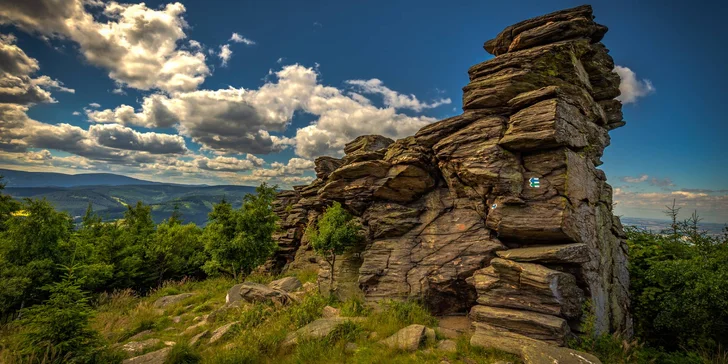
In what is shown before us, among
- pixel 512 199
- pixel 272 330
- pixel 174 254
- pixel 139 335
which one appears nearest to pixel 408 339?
pixel 272 330

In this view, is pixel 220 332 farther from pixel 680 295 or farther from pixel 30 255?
pixel 680 295

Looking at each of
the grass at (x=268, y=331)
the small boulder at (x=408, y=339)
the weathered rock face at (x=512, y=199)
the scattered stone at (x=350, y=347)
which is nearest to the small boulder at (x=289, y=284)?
Answer: the grass at (x=268, y=331)

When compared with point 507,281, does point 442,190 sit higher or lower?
higher

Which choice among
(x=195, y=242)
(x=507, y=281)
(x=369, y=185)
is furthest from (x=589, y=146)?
(x=195, y=242)

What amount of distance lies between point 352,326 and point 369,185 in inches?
387

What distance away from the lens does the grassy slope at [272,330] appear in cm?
1041

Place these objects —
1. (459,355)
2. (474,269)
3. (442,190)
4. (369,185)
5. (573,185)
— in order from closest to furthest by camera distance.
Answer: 1. (459,355)
2. (573,185)
3. (474,269)
4. (442,190)
5. (369,185)

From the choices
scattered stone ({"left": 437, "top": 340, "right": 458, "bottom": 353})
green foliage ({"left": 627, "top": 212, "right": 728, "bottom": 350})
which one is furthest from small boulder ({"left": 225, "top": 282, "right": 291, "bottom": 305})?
green foliage ({"left": 627, "top": 212, "right": 728, "bottom": 350})

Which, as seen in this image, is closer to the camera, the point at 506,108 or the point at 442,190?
the point at 506,108

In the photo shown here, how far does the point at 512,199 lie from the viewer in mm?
14133

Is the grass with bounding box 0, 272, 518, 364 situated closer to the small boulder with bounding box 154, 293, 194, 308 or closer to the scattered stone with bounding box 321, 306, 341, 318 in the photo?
the scattered stone with bounding box 321, 306, 341, 318

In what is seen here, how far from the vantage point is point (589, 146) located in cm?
1580

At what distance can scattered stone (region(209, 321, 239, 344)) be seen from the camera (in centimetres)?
1275

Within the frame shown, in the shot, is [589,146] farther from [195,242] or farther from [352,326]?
[195,242]
